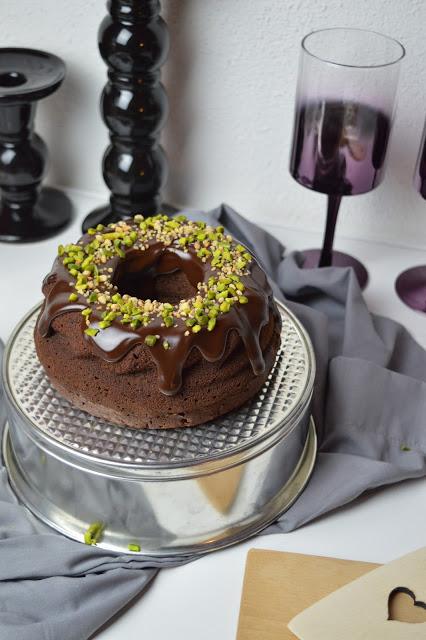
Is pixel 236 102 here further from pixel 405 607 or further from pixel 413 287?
pixel 405 607

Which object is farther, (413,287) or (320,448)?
(413,287)

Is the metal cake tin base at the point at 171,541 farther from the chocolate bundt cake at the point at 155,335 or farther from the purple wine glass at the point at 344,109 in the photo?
the purple wine glass at the point at 344,109

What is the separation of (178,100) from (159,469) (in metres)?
0.70

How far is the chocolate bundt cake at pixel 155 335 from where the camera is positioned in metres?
0.86

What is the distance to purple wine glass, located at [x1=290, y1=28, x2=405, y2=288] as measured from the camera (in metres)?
1.12

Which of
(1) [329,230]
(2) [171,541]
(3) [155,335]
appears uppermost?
(3) [155,335]

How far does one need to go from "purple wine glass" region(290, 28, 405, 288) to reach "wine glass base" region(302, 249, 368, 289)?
0.50 feet

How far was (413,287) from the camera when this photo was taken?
1.31 meters

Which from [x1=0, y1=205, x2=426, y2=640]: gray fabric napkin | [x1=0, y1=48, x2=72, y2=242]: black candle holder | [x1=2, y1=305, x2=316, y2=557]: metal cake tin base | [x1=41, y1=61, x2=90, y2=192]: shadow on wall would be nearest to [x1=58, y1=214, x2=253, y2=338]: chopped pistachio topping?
[x1=2, y1=305, x2=316, y2=557]: metal cake tin base

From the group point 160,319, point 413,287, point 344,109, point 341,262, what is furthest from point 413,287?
point 160,319

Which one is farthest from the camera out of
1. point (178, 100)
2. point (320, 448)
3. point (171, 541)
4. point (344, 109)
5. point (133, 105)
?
point (178, 100)

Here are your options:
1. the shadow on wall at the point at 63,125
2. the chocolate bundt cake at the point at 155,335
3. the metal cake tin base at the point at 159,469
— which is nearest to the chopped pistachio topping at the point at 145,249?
the chocolate bundt cake at the point at 155,335

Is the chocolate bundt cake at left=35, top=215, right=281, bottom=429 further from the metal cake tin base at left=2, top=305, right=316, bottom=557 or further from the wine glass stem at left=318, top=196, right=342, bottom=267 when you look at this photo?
the wine glass stem at left=318, top=196, right=342, bottom=267

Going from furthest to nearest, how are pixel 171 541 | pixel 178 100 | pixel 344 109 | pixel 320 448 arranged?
pixel 178 100 < pixel 344 109 < pixel 320 448 < pixel 171 541
